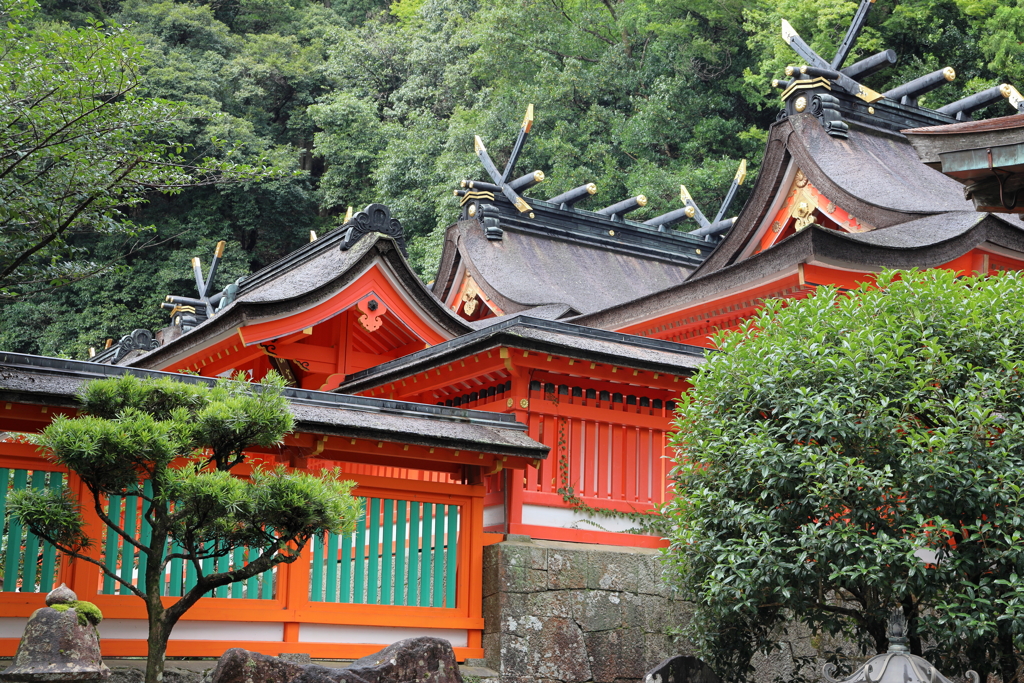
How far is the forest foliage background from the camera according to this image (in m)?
30.1

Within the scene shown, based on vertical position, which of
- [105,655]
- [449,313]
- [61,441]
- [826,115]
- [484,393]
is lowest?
[105,655]

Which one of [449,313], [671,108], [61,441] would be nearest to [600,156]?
[671,108]

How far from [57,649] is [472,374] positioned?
470 centimetres

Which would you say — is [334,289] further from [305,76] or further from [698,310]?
[305,76]

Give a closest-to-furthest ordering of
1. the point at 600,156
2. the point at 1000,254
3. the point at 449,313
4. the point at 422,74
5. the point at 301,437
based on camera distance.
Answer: the point at 301,437, the point at 1000,254, the point at 449,313, the point at 600,156, the point at 422,74

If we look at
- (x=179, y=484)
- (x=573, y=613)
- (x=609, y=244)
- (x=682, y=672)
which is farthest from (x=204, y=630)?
(x=609, y=244)

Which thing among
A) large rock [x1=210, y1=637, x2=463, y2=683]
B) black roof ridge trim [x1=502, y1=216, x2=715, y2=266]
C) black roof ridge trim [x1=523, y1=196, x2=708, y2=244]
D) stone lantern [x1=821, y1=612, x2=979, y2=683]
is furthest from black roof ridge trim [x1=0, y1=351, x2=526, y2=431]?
black roof ridge trim [x1=523, y1=196, x2=708, y2=244]

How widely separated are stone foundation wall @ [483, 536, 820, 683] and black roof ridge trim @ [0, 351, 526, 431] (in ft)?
3.43

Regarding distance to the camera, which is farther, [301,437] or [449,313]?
[449,313]

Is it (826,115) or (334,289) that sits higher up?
(826,115)

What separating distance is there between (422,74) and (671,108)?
10.2 m

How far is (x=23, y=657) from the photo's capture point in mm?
5711

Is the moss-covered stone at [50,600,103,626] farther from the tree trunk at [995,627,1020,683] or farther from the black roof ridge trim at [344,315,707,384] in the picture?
the tree trunk at [995,627,1020,683]

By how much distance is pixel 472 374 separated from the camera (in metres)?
9.73
